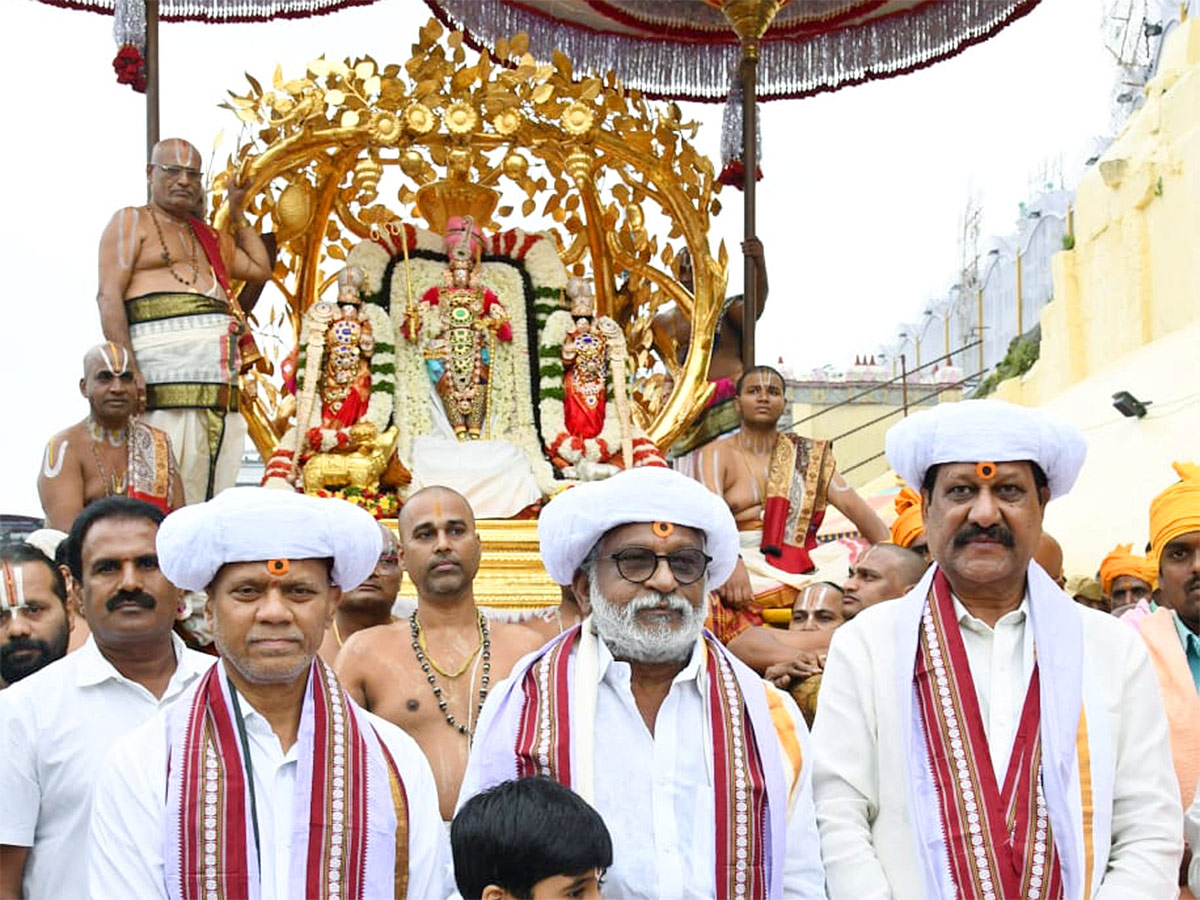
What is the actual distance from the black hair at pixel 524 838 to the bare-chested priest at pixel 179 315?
4364 millimetres

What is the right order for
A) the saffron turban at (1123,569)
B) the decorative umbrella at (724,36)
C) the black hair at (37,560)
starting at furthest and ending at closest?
1. the decorative umbrella at (724,36)
2. the saffron turban at (1123,569)
3. the black hair at (37,560)

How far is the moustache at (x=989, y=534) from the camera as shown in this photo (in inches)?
130

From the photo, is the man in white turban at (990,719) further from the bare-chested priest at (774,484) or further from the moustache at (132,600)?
the bare-chested priest at (774,484)

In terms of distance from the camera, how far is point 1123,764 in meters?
3.14

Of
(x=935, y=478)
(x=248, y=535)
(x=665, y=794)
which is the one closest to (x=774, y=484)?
(x=935, y=478)

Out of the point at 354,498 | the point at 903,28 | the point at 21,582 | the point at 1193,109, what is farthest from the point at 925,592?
the point at 1193,109

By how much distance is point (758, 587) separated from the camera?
22.3ft

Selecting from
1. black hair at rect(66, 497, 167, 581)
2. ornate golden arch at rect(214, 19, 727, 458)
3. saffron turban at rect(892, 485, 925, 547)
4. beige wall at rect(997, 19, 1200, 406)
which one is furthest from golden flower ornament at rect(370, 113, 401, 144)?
beige wall at rect(997, 19, 1200, 406)

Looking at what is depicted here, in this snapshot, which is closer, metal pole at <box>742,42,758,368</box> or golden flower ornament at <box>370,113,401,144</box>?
golden flower ornament at <box>370,113,401,144</box>

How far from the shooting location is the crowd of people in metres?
2.90

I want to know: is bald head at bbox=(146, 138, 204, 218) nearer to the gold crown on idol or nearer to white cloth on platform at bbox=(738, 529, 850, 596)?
the gold crown on idol

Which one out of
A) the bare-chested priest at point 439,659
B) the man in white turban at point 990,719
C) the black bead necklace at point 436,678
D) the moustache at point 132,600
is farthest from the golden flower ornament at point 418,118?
the man in white turban at point 990,719

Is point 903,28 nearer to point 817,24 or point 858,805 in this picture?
point 817,24

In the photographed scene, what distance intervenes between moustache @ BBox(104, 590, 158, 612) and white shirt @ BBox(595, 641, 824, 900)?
3.20 ft
